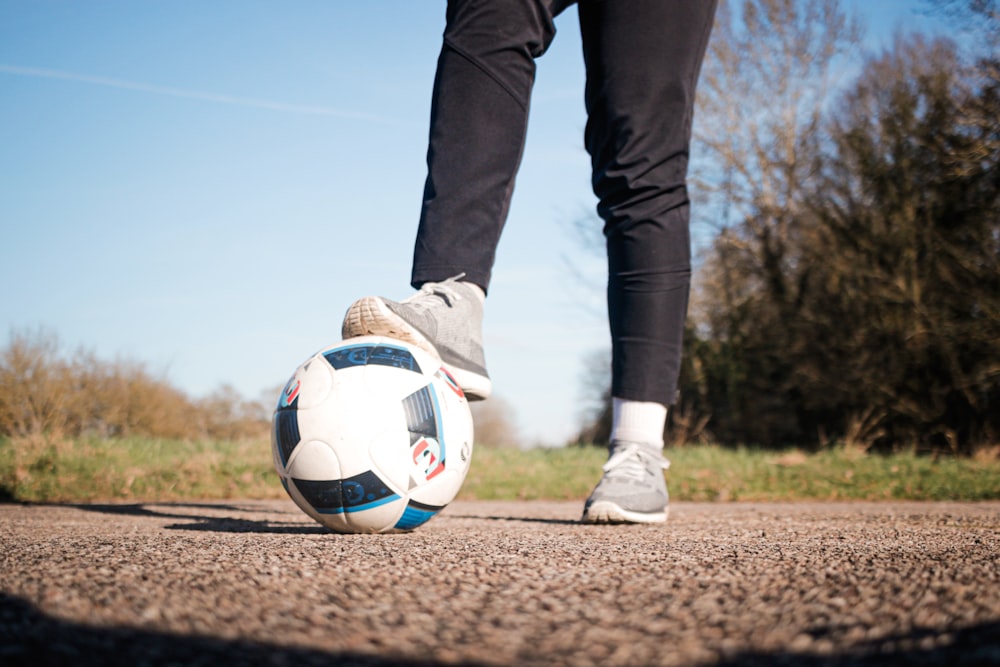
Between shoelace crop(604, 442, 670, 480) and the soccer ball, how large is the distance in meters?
0.65

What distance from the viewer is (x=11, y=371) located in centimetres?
683

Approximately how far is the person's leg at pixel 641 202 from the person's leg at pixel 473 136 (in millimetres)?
279

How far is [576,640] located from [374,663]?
21 centimetres

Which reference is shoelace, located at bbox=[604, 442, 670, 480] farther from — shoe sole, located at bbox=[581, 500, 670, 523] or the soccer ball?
the soccer ball

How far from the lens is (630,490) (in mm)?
2557

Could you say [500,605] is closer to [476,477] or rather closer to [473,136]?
[473,136]

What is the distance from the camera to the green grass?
16.8 ft

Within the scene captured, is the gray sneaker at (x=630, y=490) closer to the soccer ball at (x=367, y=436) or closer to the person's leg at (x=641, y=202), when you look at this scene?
the person's leg at (x=641, y=202)

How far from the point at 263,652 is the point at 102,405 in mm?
7885

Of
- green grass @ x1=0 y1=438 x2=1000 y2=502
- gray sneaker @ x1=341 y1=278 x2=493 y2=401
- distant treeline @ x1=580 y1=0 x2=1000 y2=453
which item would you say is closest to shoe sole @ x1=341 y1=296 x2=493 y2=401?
gray sneaker @ x1=341 y1=278 x2=493 y2=401

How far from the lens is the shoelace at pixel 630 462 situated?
8.60 ft

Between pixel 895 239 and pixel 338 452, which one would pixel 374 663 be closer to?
pixel 338 452

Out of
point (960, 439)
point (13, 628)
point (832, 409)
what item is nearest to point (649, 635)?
point (13, 628)

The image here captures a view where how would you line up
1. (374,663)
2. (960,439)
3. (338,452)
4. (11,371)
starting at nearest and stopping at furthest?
(374,663) < (338,452) < (11,371) < (960,439)
